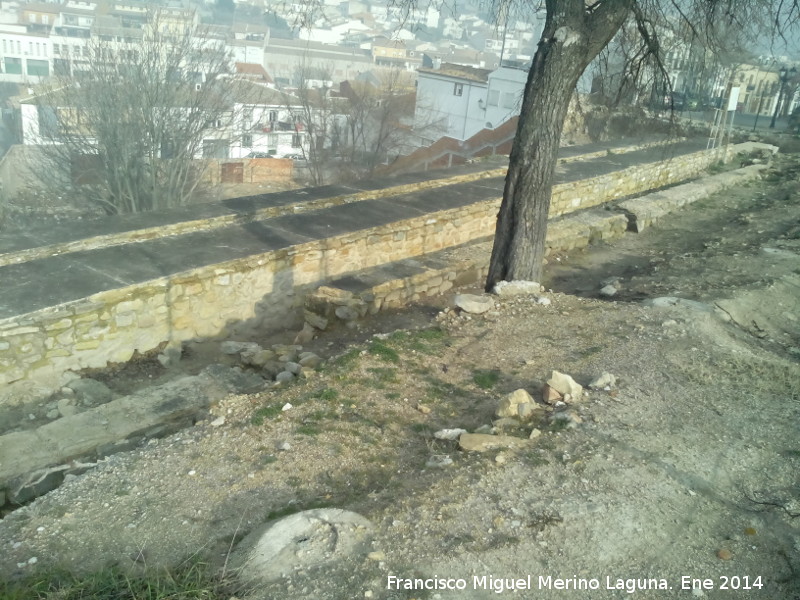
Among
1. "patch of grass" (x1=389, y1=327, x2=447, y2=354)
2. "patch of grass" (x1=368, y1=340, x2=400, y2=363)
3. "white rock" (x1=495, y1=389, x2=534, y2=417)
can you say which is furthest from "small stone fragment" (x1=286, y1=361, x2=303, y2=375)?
"white rock" (x1=495, y1=389, x2=534, y2=417)

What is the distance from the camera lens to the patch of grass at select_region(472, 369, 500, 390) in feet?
15.7

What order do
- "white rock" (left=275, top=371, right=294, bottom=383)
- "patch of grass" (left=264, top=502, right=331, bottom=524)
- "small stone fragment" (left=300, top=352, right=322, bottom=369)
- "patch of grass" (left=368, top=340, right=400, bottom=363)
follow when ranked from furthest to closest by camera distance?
"small stone fragment" (left=300, top=352, right=322, bottom=369) < "white rock" (left=275, top=371, right=294, bottom=383) < "patch of grass" (left=368, top=340, right=400, bottom=363) < "patch of grass" (left=264, top=502, right=331, bottom=524)

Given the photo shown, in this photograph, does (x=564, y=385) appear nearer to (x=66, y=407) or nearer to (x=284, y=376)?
(x=284, y=376)

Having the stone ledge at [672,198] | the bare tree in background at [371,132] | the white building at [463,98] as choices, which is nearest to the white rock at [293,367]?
the stone ledge at [672,198]

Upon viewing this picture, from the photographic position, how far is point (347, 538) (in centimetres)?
309

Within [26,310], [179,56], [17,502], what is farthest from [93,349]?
[179,56]

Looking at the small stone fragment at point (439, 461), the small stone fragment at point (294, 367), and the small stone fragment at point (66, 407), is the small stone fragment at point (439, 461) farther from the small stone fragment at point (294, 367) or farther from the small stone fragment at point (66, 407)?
the small stone fragment at point (66, 407)

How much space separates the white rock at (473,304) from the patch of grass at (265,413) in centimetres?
217

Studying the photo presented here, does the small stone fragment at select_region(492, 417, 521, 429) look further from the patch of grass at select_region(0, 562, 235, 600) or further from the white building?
the white building

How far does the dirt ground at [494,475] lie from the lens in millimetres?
3000

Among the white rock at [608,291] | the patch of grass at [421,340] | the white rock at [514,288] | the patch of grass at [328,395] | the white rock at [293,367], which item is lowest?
the white rock at [293,367]

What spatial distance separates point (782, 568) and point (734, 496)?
1.77 ft

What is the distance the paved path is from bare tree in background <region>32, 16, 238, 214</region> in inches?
417

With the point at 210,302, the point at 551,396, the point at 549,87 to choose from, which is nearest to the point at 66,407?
the point at 210,302
